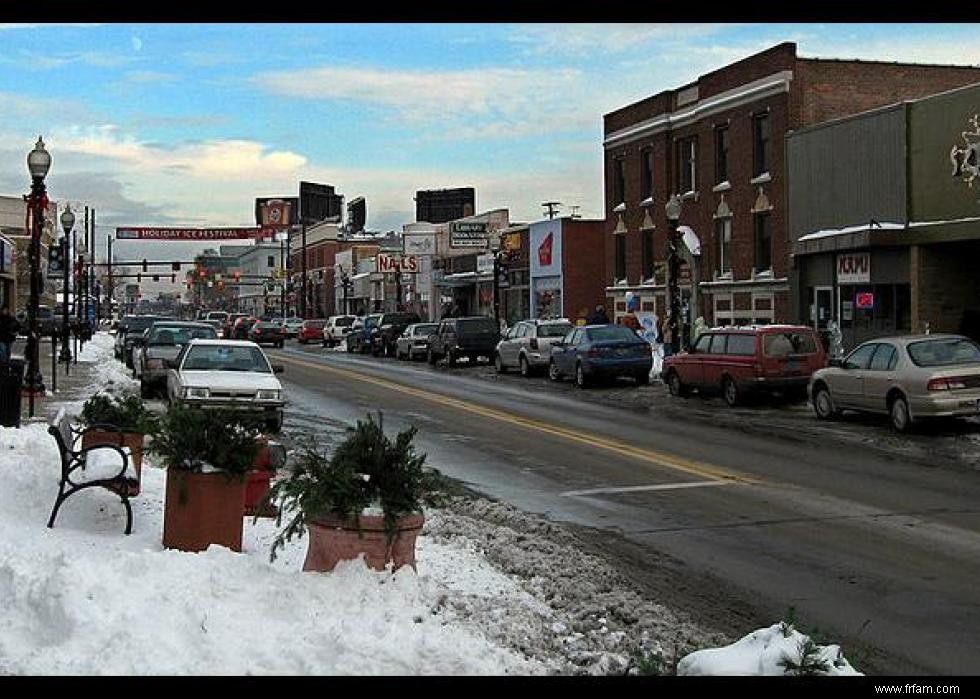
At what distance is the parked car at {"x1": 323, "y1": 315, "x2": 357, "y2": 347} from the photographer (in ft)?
213

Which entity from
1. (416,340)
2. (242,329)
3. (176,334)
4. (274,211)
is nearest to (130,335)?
(416,340)

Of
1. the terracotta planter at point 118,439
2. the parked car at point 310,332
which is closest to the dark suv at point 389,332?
the parked car at point 310,332

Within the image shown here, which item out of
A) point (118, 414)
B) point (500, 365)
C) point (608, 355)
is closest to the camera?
point (118, 414)

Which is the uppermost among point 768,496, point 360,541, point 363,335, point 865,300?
point 865,300

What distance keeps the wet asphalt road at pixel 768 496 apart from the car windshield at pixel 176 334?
4.72m

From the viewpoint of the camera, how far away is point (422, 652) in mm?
5895

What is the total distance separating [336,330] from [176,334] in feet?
122

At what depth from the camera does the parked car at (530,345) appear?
3419 cm

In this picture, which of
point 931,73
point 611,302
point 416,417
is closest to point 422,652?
point 416,417

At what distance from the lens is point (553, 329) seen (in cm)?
3522

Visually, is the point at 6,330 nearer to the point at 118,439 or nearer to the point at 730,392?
the point at 118,439

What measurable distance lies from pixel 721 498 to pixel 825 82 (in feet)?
87.6

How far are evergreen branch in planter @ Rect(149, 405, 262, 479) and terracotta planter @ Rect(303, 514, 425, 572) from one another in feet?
3.84
